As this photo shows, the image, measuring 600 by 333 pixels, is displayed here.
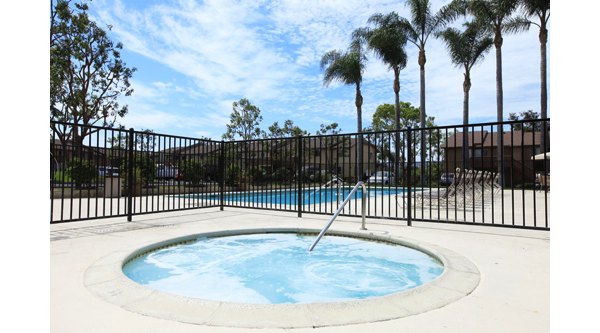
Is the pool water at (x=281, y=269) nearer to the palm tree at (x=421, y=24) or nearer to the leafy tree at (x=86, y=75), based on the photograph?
the leafy tree at (x=86, y=75)

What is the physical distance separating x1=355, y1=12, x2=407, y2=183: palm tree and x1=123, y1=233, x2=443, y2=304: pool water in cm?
1763

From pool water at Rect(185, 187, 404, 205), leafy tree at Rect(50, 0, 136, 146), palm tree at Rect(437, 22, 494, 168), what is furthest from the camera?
palm tree at Rect(437, 22, 494, 168)

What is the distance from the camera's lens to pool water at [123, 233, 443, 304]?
3.26 meters

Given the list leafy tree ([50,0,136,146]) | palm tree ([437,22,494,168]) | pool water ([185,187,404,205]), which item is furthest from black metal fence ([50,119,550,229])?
palm tree ([437,22,494,168])

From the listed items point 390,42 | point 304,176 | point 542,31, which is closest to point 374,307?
point 304,176

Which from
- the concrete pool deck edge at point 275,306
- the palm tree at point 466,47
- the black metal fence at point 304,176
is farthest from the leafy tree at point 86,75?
the palm tree at point 466,47

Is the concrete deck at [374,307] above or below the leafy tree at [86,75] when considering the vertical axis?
below

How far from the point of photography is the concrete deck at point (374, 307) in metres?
2.00

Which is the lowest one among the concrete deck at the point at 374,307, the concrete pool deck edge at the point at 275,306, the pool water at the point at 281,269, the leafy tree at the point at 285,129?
the pool water at the point at 281,269

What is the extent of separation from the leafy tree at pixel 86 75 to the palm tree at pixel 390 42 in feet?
50.7

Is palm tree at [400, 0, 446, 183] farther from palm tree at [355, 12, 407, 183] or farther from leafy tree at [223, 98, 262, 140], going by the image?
leafy tree at [223, 98, 262, 140]
